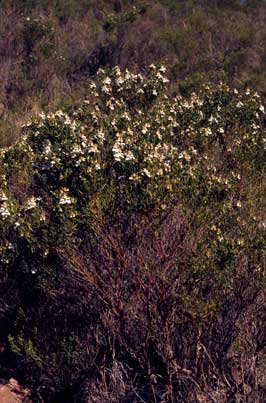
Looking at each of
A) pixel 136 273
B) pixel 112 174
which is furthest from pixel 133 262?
pixel 112 174

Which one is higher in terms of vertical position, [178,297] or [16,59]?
[16,59]

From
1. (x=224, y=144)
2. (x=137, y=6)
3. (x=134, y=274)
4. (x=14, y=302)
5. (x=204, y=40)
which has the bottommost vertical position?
(x=14, y=302)

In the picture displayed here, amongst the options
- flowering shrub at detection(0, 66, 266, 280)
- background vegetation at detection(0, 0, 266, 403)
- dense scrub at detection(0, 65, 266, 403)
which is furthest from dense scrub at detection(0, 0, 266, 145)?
dense scrub at detection(0, 65, 266, 403)

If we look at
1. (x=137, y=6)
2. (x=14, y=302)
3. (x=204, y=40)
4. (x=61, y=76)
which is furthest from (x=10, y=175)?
(x=137, y=6)

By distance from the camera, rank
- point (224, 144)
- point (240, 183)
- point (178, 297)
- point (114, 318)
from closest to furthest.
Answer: point (178, 297)
point (114, 318)
point (240, 183)
point (224, 144)

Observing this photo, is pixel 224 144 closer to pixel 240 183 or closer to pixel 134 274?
pixel 240 183

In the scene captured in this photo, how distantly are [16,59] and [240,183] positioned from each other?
11668mm

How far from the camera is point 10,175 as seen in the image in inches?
278

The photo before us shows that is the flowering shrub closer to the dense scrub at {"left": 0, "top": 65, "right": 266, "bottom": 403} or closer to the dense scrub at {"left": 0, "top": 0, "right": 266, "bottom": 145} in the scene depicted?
the dense scrub at {"left": 0, "top": 65, "right": 266, "bottom": 403}

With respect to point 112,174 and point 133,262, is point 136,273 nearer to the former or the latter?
→ point 133,262

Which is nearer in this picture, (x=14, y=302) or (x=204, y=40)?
(x=14, y=302)

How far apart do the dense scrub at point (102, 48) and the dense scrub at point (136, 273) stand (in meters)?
6.68

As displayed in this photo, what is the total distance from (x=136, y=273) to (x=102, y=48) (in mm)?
13546

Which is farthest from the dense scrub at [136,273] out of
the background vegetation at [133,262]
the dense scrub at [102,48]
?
the dense scrub at [102,48]
